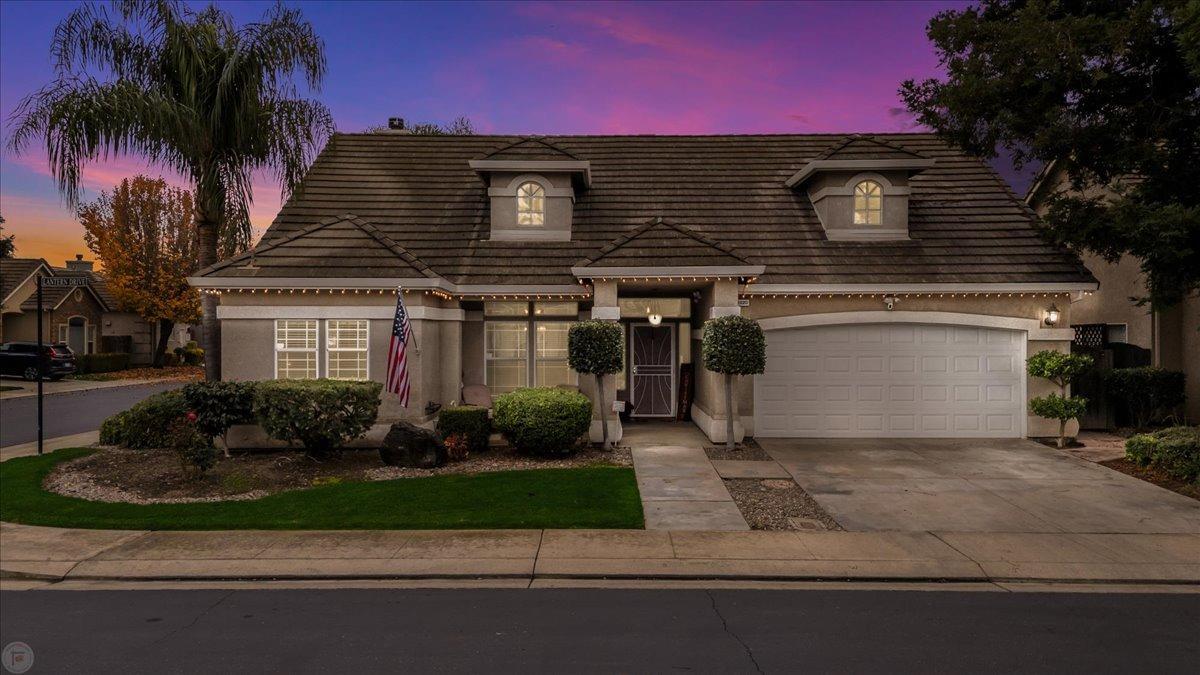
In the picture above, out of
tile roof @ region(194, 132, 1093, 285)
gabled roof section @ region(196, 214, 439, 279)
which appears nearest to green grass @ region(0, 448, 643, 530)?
gabled roof section @ region(196, 214, 439, 279)

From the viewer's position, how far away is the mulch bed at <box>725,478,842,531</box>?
825 cm

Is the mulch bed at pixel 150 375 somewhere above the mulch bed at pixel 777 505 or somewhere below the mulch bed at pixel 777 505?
above

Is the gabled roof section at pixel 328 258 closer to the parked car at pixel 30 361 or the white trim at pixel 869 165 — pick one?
the white trim at pixel 869 165

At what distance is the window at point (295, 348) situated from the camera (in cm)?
1239

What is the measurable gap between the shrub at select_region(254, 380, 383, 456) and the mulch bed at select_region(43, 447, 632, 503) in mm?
536

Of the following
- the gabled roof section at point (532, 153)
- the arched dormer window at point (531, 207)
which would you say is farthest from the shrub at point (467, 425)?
the gabled roof section at point (532, 153)

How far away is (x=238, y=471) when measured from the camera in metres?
10.4

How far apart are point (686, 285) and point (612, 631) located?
9.21 metres

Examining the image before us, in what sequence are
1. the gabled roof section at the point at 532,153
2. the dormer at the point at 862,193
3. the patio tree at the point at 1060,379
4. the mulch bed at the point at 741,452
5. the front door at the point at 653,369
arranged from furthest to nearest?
the front door at the point at 653,369, the gabled roof section at the point at 532,153, the dormer at the point at 862,193, the patio tree at the point at 1060,379, the mulch bed at the point at 741,452

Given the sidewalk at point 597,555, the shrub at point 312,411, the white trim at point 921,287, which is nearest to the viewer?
the sidewalk at point 597,555

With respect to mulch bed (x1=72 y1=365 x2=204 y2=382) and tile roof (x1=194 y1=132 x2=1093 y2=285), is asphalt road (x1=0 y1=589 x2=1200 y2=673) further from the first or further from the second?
mulch bed (x1=72 y1=365 x2=204 y2=382)

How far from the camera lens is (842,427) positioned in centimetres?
1405

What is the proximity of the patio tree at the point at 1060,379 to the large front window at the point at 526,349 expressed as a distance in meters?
9.53

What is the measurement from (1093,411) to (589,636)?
1447cm
